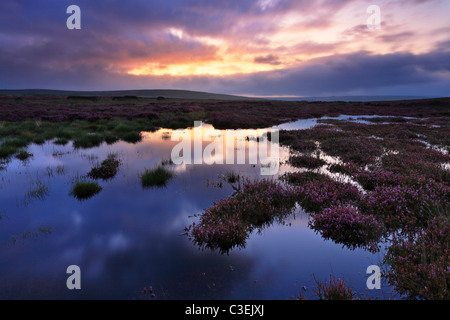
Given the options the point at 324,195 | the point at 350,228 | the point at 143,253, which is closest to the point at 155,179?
the point at 143,253

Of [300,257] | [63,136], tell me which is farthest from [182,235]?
[63,136]

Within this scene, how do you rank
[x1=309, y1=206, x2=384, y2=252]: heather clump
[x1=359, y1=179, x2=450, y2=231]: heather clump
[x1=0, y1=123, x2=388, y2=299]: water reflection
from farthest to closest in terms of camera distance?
[x1=359, y1=179, x2=450, y2=231]: heather clump, [x1=309, y1=206, x2=384, y2=252]: heather clump, [x1=0, y1=123, x2=388, y2=299]: water reflection

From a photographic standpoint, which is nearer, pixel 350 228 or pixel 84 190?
pixel 350 228

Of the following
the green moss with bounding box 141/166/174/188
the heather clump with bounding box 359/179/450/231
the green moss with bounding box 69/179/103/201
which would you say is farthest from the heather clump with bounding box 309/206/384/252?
the green moss with bounding box 69/179/103/201

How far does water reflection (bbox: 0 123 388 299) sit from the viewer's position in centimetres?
358

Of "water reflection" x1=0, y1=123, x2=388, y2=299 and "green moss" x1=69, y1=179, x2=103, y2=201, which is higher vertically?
"green moss" x1=69, y1=179, x2=103, y2=201

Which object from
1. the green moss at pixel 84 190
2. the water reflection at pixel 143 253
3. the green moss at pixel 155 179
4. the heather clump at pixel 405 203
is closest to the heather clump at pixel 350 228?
the water reflection at pixel 143 253

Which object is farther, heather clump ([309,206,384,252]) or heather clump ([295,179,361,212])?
heather clump ([295,179,361,212])

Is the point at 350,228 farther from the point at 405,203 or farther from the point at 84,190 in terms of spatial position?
the point at 84,190

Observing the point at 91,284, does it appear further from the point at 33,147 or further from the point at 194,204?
the point at 33,147

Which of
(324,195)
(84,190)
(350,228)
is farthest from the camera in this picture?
(84,190)

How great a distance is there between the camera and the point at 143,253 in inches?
175

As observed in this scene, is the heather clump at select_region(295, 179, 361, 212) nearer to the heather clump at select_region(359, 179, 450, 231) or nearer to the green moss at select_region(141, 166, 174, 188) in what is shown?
the heather clump at select_region(359, 179, 450, 231)
